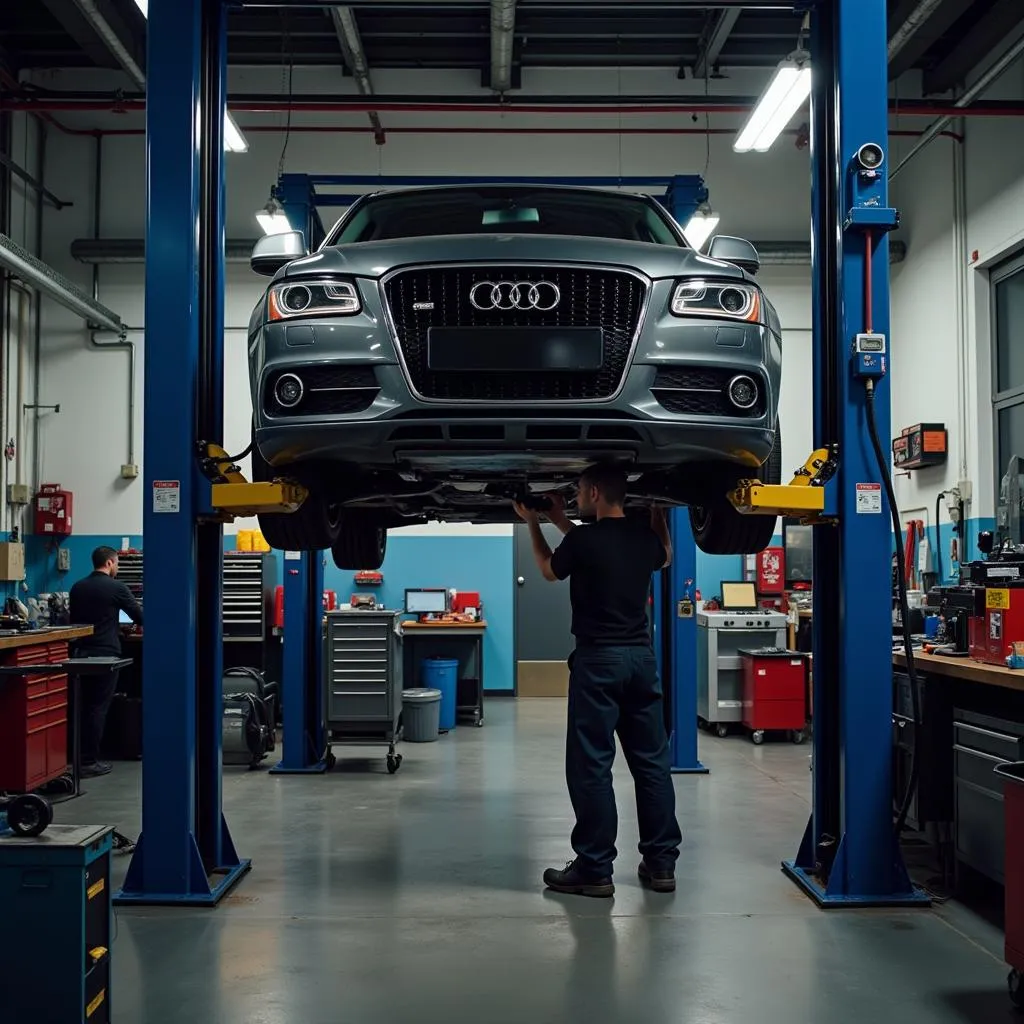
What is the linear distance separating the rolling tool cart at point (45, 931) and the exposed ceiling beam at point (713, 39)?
27.3ft

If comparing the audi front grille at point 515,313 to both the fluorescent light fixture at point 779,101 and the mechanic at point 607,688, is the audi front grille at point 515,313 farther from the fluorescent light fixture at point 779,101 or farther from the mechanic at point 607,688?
the fluorescent light fixture at point 779,101

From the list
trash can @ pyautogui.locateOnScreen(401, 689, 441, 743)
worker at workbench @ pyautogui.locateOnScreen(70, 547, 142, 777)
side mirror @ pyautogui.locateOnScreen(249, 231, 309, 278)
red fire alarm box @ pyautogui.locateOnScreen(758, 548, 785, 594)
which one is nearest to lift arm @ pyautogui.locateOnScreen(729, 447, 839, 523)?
side mirror @ pyautogui.locateOnScreen(249, 231, 309, 278)

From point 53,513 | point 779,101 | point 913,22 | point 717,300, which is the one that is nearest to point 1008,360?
point 913,22

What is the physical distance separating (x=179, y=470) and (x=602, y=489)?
1538 mm

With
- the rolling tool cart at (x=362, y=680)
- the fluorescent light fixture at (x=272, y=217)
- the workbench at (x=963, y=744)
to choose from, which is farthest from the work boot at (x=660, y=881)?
the fluorescent light fixture at (x=272, y=217)

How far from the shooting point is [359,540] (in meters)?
4.90

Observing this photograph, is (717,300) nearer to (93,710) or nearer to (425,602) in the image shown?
(93,710)

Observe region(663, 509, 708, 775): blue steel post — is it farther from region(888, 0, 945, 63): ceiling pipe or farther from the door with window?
region(888, 0, 945, 63): ceiling pipe

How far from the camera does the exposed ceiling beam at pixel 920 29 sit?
304 inches

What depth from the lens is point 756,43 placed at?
9336 mm

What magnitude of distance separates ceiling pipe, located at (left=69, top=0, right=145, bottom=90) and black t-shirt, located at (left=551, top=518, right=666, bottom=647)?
6.08 meters

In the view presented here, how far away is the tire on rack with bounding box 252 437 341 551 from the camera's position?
11.8 ft

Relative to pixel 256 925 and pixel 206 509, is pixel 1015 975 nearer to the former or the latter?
pixel 256 925

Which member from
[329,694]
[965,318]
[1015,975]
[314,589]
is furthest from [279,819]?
[965,318]
